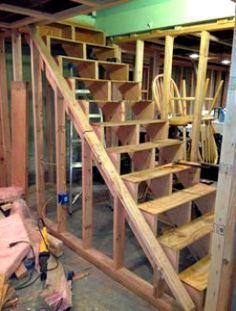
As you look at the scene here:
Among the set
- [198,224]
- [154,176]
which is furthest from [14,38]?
[198,224]

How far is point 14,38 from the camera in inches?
120

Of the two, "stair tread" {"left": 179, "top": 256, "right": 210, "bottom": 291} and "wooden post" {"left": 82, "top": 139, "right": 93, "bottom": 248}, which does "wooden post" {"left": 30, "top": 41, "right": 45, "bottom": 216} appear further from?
"stair tread" {"left": 179, "top": 256, "right": 210, "bottom": 291}

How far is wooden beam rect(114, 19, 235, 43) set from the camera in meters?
2.56

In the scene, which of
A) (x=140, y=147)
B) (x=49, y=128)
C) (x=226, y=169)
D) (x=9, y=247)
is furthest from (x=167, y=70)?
(x=9, y=247)

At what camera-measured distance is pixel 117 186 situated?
2.19m

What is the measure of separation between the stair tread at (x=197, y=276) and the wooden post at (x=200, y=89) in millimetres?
1165

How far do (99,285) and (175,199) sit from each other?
0.90 m

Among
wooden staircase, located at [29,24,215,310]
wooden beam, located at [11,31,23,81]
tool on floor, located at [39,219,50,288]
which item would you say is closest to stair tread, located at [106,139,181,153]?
wooden staircase, located at [29,24,215,310]

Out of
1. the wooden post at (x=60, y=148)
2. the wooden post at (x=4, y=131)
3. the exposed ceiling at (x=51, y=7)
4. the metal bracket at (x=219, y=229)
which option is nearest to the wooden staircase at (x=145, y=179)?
the wooden post at (x=60, y=148)

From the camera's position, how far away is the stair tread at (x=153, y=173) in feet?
7.49

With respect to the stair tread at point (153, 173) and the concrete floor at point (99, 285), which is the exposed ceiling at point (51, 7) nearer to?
the stair tread at point (153, 173)

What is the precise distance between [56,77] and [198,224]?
69.2 inches

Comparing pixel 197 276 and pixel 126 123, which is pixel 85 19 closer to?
pixel 126 123

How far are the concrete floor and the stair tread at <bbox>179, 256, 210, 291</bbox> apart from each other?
9.2 inches
